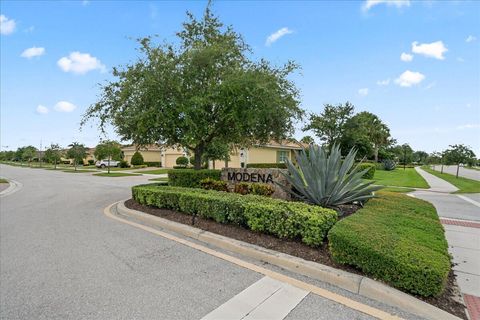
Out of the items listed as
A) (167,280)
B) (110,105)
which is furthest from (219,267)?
(110,105)

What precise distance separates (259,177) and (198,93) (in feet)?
11.4

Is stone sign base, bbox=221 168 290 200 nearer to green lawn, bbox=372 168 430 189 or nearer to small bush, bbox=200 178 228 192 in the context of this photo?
small bush, bbox=200 178 228 192

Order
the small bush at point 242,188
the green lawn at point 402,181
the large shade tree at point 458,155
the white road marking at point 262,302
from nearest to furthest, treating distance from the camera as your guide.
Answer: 1. the white road marking at point 262,302
2. the small bush at point 242,188
3. the green lawn at point 402,181
4. the large shade tree at point 458,155

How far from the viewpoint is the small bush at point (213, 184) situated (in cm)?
871

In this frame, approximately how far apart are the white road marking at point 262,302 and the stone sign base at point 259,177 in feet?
12.6

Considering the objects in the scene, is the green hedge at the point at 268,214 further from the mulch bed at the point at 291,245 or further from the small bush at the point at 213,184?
the small bush at the point at 213,184

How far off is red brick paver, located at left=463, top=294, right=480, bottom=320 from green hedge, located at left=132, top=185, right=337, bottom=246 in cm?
174

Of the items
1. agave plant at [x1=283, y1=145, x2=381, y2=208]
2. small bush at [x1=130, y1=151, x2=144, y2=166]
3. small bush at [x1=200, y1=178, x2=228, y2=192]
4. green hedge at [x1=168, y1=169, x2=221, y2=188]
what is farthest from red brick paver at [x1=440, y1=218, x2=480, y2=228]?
small bush at [x1=130, y1=151, x2=144, y2=166]

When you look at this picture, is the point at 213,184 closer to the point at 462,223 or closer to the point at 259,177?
the point at 259,177

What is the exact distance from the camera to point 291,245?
4.32 m

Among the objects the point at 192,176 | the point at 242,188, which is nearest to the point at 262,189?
the point at 242,188

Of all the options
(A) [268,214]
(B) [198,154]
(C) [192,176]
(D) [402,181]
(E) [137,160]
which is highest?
(B) [198,154]

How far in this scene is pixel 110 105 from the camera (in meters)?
9.85

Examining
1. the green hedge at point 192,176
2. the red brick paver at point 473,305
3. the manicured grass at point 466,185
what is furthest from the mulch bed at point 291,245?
the manicured grass at point 466,185
